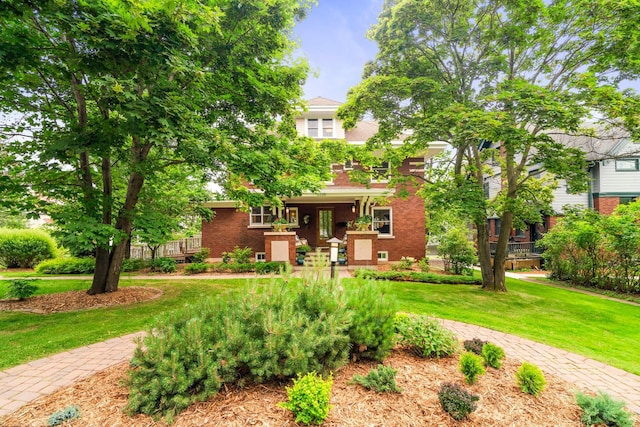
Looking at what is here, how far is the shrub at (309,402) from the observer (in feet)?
7.45

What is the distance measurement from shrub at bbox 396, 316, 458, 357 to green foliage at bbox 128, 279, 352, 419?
45.4 inches

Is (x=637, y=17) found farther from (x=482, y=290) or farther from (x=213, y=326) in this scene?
(x=213, y=326)

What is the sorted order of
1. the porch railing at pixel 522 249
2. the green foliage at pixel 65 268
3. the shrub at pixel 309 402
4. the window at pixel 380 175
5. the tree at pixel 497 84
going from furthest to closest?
the porch railing at pixel 522 249, the green foliage at pixel 65 268, the window at pixel 380 175, the tree at pixel 497 84, the shrub at pixel 309 402

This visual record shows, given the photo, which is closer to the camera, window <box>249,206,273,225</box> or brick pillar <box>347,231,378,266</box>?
brick pillar <box>347,231,378,266</box>

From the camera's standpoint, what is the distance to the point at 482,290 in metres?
9.03

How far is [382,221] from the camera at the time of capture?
15016 millimetres

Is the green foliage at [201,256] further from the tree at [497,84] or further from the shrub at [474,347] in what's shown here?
the shrub at [474,347]

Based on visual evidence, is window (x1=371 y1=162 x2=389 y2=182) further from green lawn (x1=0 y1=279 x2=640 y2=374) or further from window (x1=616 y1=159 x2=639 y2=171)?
window (x1=616 y1=159 x2=639 y2=171)

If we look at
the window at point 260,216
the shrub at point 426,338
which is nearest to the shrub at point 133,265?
the window at point 260,216

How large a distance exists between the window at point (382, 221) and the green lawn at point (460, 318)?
18.3ft

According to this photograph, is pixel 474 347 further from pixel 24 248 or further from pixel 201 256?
pixel 24 248

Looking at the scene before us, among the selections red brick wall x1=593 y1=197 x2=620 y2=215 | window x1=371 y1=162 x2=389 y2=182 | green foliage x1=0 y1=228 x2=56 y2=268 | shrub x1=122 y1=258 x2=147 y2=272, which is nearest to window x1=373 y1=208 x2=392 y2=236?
window x1=371 y1=162 x2=389 y2=182

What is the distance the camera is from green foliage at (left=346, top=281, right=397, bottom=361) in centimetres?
317

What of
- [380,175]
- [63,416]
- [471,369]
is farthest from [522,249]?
[63,416]
